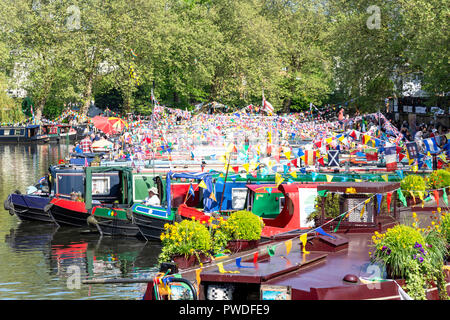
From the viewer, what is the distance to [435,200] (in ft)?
69.3

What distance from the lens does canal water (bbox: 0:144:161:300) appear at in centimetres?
2027

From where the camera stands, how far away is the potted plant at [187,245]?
13992 millimetres

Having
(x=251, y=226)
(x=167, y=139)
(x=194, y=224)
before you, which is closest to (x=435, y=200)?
(x=251, y=226)

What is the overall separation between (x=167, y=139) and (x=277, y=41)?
4001cm

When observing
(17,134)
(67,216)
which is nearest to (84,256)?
(67,216)

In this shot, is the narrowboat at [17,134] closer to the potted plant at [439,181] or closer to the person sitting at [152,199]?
the person sitting at [152,199]

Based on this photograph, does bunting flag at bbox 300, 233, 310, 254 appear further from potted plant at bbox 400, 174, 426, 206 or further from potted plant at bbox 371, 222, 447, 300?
potted plant at bbox 400, 174, 426, 206

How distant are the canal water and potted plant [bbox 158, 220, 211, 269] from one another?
16.0 feet

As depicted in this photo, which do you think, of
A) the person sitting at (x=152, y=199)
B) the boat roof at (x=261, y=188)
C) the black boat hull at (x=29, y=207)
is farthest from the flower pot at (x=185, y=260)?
the black boat hull at (x=29, y=207)

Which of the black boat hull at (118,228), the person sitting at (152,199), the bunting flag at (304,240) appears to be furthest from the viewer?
the black boat hull at (118,228)

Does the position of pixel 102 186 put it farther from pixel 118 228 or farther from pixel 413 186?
pixel 413 186

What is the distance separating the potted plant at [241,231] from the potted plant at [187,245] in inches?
Result: 82.1

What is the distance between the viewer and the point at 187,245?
14.0 meters

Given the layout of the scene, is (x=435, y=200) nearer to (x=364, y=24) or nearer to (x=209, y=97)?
(x=364, y=24)
